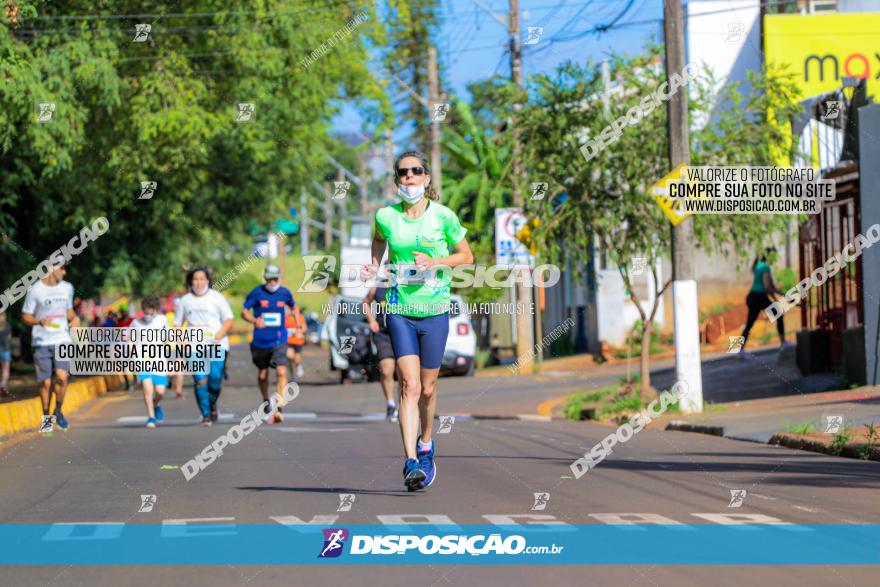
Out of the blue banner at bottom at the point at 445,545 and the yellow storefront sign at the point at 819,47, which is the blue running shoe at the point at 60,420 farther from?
the yellow storefront sign at the point at 819,47

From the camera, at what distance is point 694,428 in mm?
16094

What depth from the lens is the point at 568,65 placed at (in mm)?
19719

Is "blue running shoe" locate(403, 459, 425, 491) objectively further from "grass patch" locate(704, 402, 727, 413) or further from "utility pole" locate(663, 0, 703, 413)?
"grass patch" locate(704, 402, 727, 413)

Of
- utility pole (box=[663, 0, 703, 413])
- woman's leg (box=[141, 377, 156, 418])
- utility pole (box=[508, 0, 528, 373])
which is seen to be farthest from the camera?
utility pole (box=[508, 0, 528, 373])

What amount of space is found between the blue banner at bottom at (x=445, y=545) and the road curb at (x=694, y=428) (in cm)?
762

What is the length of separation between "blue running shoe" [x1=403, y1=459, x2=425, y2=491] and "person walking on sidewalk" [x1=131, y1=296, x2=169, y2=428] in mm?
9728

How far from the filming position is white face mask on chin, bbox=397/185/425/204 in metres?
9.22

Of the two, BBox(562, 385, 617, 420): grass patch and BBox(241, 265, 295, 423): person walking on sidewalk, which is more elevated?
BBox(241, 265, 295, 423): person walking on sidewalk

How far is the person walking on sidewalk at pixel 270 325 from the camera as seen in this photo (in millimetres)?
17438

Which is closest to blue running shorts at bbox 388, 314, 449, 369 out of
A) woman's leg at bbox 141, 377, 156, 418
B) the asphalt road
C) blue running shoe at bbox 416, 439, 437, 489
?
blue running shoe at bbox 416, 439, 437, 489

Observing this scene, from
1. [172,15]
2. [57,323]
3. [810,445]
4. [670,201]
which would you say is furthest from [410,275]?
[172,15]

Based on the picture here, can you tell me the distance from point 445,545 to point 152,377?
12544mm

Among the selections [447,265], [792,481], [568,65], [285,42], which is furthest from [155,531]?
[285,42]

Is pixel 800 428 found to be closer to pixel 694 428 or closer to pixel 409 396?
pixel 694 428
